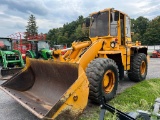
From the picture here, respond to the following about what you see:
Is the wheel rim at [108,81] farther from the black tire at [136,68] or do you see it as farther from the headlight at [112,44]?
the black tire at [136,68]

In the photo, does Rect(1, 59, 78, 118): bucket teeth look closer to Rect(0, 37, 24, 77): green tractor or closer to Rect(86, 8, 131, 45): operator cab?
Rect(86, 8, 131, 45): operator cab

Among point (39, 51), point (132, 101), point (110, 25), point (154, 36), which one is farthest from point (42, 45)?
point (154, 36)

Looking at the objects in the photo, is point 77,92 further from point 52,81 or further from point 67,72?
point 52,81

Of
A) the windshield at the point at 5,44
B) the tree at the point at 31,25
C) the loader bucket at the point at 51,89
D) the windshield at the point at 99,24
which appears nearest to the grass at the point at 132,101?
the loader bucket at the point at 51,89

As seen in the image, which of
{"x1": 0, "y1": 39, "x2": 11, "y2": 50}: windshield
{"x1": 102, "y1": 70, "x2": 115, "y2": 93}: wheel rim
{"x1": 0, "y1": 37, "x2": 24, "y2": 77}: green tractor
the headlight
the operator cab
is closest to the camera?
{"x1": 102, "y1": 70, "x2": 115, "y2": 93}: wheel rim

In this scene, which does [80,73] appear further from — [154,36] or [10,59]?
[154,36]

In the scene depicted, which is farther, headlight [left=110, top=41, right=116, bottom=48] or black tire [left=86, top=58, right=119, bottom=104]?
headlight [left=110, top=41, right=116, bottom=48]

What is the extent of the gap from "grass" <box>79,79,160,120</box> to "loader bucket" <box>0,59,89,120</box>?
667 mm

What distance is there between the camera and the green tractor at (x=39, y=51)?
13055mm

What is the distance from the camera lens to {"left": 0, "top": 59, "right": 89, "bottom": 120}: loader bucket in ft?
9.91

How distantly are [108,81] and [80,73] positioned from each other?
1.47 m

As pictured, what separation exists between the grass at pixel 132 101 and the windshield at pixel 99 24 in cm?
194

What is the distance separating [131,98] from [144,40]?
48.1 meters

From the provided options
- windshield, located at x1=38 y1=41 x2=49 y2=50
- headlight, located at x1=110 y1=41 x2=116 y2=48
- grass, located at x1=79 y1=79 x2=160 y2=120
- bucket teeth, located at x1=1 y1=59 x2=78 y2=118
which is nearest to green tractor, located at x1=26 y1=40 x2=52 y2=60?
windshield, located at x1=38 y1=41 x2=49 y2=50
